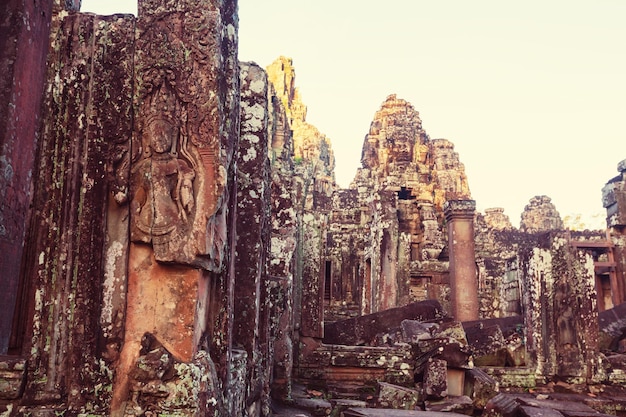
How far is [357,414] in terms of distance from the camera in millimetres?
6293

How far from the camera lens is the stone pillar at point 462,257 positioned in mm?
16125

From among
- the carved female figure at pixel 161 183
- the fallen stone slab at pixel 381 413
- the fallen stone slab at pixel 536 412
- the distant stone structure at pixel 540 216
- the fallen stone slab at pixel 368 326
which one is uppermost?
the distant stone structure at pixel 540 216

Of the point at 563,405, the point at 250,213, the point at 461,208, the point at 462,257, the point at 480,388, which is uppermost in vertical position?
the point at 461,208

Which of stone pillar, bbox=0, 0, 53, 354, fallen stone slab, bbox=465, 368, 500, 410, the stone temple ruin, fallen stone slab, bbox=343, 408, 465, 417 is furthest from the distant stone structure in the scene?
stone pillar, bbox=0, 0, 53, 354

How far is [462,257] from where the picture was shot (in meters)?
16.4

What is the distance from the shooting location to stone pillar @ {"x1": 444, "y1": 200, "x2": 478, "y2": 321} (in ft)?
52.9

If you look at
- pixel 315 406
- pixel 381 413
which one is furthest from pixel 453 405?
pixel 315 406

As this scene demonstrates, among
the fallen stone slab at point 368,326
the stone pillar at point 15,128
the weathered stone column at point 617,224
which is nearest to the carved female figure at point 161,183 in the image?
the stone pillar at point 15,128

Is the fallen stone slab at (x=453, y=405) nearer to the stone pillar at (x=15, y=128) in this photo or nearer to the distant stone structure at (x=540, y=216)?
the stone pillar at (x=15, y=128)

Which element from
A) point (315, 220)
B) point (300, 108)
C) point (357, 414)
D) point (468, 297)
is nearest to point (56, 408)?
point (357, 414)

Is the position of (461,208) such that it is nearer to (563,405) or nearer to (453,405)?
(563,405)

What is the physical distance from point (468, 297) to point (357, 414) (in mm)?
10949

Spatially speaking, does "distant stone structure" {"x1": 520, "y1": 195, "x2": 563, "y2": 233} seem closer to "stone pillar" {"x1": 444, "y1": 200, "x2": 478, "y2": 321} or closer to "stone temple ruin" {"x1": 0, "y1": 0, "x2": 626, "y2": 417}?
"stone pillar" {"x1": 444, "y1": 200, "x2": 478, "y2": 321}

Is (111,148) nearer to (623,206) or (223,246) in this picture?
(223,246)
